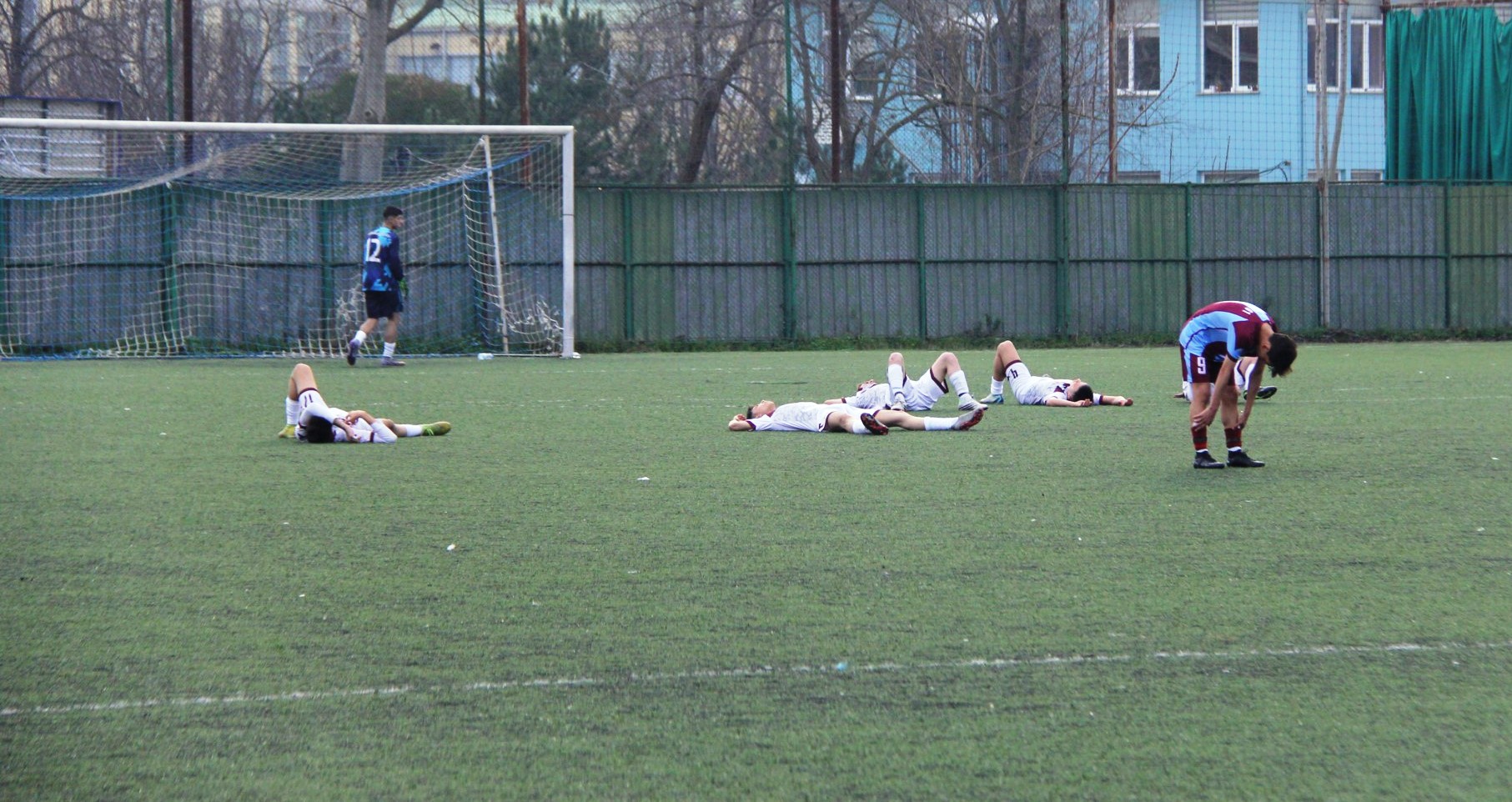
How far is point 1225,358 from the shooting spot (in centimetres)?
807

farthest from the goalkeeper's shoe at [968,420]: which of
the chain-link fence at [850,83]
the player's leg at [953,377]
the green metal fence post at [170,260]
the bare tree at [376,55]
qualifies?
the bare tree at [376,55]

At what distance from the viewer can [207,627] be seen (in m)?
4.81

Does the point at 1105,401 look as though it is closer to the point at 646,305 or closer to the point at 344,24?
the point at 646,305

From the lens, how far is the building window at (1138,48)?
3158 cm

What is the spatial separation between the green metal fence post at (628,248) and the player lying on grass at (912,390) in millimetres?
11171

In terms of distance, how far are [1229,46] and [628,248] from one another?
52.2 ft

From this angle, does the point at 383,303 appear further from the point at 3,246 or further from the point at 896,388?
the point at 896,388

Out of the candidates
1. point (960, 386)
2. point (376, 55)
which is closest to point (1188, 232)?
point (376, 55)

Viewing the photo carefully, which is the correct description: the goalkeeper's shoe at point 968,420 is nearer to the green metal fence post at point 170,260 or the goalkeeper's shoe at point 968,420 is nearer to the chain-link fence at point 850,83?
the green metal fence post at point 170,260

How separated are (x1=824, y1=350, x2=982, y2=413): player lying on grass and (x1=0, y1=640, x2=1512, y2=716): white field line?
657cm

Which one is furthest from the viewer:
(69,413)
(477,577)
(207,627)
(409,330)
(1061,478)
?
(409,330)

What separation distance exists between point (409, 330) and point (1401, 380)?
13.0 meters

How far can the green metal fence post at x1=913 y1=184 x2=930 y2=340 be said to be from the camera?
2327cm

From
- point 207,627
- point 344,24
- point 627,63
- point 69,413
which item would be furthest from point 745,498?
point 344,24
